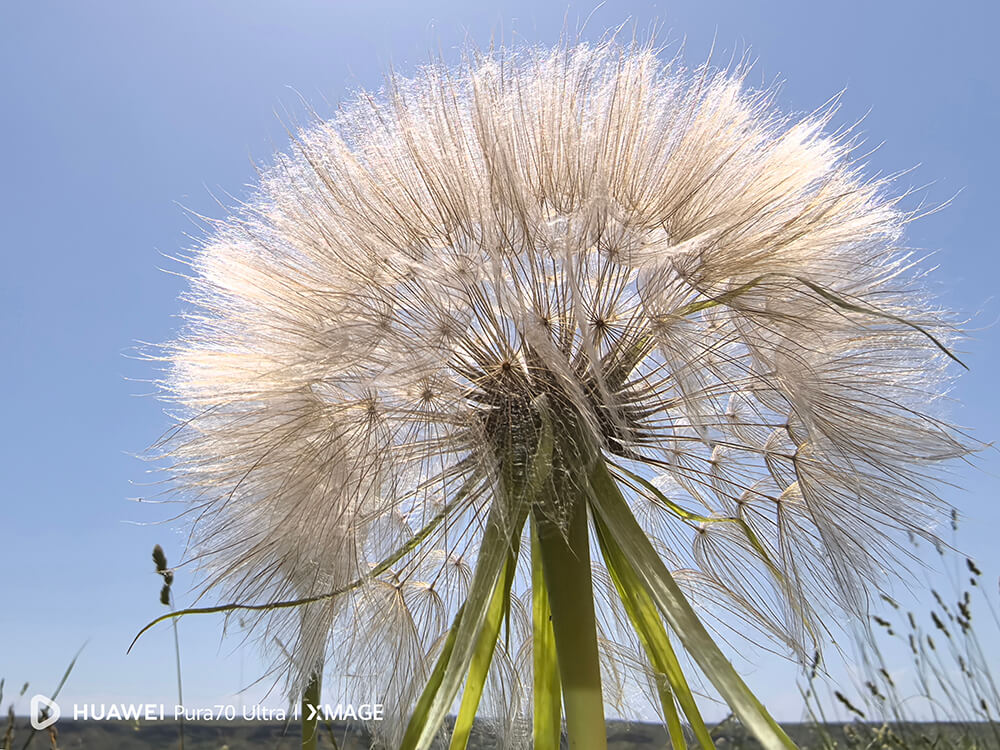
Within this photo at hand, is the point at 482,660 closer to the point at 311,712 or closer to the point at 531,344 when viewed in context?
the point at 311,712

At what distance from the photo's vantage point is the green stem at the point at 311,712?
7.42ft

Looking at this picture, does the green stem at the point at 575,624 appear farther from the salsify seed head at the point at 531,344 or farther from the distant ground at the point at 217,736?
the distant ground at the point at 217,736

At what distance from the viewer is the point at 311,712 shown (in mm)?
2412

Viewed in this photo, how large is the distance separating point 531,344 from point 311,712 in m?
1.30

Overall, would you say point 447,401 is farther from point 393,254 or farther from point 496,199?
point 496,199

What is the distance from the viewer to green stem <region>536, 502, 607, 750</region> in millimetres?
2168

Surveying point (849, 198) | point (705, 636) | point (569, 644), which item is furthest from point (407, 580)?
point (849, 198)

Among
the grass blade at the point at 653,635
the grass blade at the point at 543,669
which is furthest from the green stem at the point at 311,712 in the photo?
the grass blade at the point at 653,635

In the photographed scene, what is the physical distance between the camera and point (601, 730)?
7.12 ft

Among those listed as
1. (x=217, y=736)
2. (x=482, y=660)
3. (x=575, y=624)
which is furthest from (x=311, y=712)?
(x=575, y=624)

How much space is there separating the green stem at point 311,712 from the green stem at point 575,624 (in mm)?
729

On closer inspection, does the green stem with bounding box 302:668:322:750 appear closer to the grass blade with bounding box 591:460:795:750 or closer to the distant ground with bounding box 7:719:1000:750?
the distant ground with bounding box 7:719:1000:750

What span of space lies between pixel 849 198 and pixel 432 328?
58.1 inches

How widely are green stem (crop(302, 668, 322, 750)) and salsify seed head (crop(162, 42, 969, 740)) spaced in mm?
85
